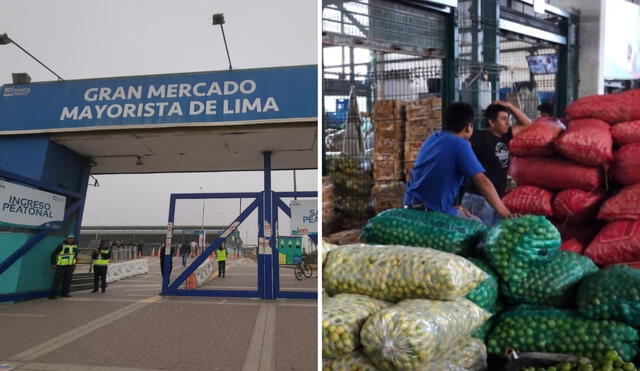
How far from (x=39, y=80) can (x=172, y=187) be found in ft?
5.55

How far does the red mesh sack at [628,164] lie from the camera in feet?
3.80

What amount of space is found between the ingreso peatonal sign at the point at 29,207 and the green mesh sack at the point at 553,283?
4868 millimetres

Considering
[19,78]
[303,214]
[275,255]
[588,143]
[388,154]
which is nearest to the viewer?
[588,143]

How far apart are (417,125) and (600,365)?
674 mm

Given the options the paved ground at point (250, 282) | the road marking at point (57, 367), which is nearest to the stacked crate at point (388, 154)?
the road marking at point (57, 367)

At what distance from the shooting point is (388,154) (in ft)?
4.71

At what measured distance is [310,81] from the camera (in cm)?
529

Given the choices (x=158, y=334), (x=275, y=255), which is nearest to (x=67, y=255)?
(x=158, y=334)

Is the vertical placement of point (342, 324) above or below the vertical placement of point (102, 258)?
above

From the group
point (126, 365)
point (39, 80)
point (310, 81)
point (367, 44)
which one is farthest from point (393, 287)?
point (39, 80)

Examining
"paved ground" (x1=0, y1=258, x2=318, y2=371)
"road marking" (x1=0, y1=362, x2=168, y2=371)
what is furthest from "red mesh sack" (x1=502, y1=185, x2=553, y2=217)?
"road marking" (x1=0, y1=362, x2=168, y2=371)

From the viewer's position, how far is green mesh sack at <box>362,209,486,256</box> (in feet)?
3.84

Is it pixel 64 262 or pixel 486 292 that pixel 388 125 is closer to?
pixel 486 292

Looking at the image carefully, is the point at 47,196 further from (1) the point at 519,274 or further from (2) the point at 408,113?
(1) the point at 519,274
